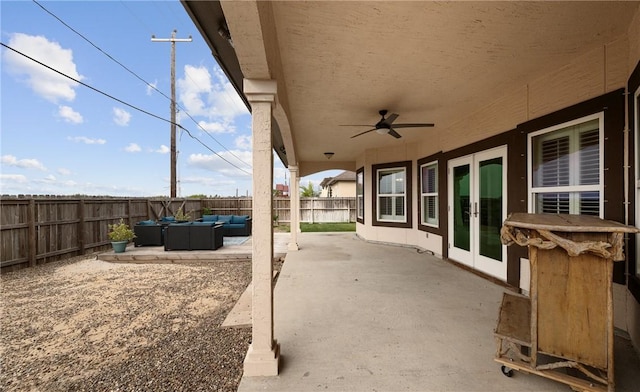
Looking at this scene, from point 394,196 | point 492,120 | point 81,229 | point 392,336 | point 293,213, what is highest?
point 492,120

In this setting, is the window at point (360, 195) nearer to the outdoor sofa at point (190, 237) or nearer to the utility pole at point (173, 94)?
the outdoor sofa at point (190, 237)

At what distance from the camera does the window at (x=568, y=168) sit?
249cm

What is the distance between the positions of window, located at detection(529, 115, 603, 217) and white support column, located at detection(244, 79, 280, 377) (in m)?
3.07

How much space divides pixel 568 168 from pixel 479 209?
1.44 metres

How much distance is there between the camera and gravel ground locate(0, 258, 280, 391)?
6.41 feet

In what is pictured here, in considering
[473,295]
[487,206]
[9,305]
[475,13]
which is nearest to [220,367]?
[473,295]

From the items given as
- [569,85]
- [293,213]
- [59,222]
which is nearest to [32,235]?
[59,222]

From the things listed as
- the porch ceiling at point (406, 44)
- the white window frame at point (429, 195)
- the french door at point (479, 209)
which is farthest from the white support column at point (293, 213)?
the french door at point (479, 209)

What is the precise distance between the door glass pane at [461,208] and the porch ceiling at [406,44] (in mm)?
1245

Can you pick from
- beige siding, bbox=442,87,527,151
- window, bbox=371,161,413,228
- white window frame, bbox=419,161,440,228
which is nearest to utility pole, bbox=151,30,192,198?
window, bbox=371,161,413,228

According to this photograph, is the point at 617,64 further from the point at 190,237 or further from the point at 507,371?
the point at 190,237

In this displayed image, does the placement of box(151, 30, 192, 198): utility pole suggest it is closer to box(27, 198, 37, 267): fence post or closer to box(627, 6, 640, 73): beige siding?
box(27, 198, 37, 267): fence post

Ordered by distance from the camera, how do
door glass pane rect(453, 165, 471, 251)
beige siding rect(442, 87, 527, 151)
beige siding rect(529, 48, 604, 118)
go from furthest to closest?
door glass pane rect(453, 165, 471, 251), beige siding rect(442, 87, 527, 151), beige siding rect(529, 48, 604, 118)

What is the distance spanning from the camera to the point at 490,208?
3.85 metres
